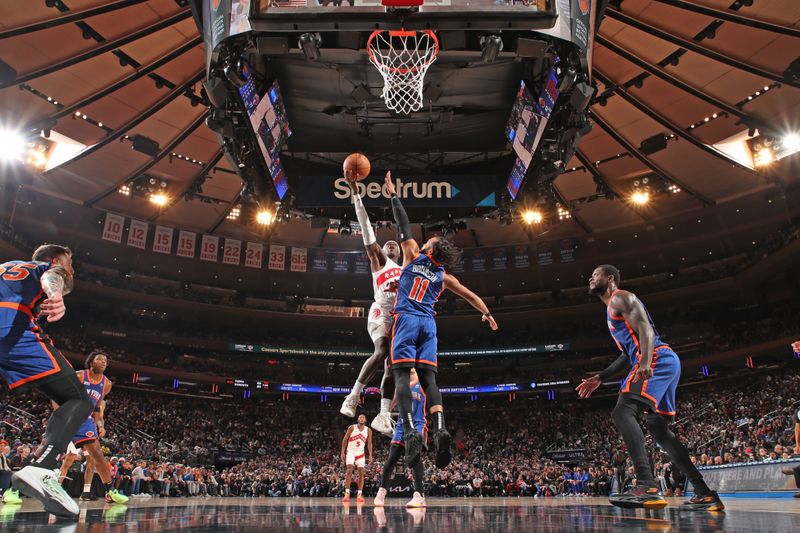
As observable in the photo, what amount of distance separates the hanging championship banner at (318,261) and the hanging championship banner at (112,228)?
10.2m

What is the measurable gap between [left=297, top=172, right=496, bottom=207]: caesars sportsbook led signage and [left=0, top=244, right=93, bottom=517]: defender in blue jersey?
7348mm

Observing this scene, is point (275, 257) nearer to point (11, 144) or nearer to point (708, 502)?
point (11, 144)

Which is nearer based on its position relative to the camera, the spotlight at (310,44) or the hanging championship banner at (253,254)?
the spotlight at (310,44)

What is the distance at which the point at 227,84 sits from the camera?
9.29 metres

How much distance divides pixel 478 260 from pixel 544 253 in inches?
150

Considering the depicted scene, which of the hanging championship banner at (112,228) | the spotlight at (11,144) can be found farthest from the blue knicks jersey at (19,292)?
the hanging championship banner at (112,228)

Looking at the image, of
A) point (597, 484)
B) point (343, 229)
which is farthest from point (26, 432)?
point (597, 484)

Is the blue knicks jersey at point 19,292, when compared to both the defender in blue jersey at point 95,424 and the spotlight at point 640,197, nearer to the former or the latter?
the defender in blue jersey at point 95,424

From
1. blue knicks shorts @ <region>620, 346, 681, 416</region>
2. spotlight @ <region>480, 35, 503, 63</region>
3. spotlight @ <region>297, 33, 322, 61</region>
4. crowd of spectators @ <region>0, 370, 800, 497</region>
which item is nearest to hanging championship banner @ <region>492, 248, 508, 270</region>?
crowd of spectators @ <region>0, 370, 800, 497</region>

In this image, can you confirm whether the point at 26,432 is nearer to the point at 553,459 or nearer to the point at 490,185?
the point at 490,185

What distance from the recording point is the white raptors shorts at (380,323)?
21.6 ft

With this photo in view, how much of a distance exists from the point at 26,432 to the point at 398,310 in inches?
757

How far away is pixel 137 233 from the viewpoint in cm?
2914

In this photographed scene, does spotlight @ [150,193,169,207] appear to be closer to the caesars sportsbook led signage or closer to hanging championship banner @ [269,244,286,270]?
hanging championship banner @ [269,244,286,270]
